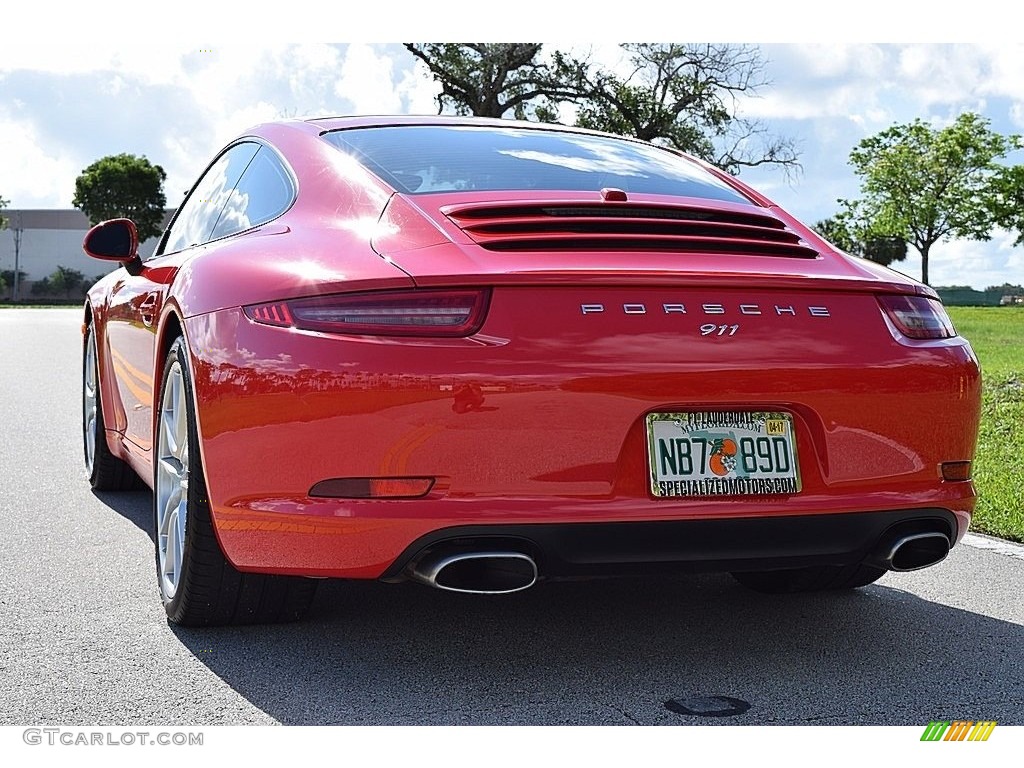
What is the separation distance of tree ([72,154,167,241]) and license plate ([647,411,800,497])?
69.7 metres

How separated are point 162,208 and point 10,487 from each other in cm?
6933

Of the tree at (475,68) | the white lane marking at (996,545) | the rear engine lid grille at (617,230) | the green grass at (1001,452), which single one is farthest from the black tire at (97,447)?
the tree at (475,68)

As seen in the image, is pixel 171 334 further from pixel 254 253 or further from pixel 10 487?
pixel 10 487

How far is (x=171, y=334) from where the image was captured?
4.02m

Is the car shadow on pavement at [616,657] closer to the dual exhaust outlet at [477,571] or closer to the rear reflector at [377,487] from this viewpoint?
the dual exhaust outlet at [477,571]

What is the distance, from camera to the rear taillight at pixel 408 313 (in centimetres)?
308

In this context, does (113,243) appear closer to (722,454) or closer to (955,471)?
(722,454)

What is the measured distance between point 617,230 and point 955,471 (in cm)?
114

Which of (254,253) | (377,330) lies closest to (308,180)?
(254,253)

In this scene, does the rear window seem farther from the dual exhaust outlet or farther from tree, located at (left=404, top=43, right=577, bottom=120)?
tree, located at (left=404, top=43, right=577, bottom=120)

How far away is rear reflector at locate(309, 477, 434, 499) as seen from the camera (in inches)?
121

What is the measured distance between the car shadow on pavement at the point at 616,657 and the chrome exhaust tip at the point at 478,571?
0.29 metres

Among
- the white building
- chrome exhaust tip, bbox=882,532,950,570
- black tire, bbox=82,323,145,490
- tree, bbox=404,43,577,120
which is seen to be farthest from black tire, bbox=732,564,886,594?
the white building
